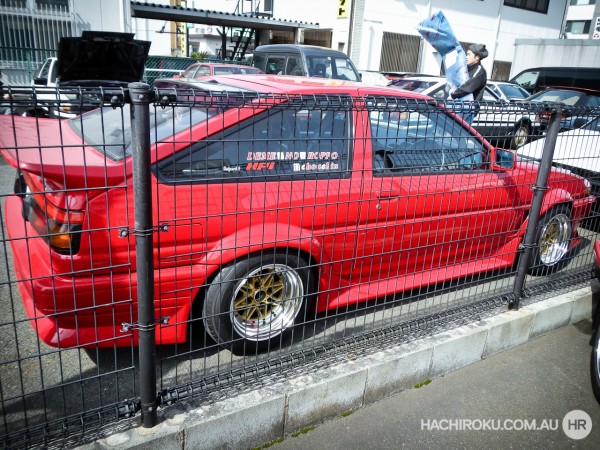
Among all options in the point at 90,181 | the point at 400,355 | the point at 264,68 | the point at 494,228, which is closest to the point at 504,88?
the point at 264,68

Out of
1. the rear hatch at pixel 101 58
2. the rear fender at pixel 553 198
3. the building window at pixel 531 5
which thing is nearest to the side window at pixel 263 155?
the rear fender at pixel 553 198

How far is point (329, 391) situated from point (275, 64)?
1209 centimetres

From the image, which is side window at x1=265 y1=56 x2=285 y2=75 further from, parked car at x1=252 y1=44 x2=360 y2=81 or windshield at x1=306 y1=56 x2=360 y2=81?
windshield at x1=306 y1=56 x2=360 y2=81

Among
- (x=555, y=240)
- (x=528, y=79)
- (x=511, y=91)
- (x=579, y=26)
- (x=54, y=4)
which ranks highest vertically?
(x=579, y=26)

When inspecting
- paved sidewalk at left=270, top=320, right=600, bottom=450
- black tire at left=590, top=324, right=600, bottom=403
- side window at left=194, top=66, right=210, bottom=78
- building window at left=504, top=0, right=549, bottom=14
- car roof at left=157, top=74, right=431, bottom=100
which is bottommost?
paved sidewalk at left=270, top=320, right=600, bottom=450

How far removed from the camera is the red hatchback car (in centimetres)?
243

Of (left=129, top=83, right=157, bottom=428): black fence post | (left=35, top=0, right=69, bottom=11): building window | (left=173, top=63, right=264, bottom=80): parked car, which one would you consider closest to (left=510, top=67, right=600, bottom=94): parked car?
(left=173, top=63, right=264, bottom=80): parked car

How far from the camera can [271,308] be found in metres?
2.99

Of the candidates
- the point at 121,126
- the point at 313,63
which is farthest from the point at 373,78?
the point at 121,126

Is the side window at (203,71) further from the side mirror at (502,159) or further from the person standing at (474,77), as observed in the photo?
the side mirror at (502,159)

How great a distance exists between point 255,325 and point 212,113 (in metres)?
1.29

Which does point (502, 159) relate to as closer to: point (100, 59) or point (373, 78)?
point (100, 59)

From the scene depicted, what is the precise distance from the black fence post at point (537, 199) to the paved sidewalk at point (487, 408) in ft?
1.60

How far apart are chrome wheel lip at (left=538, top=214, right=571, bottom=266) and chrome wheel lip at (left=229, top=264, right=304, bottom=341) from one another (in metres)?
2.62
